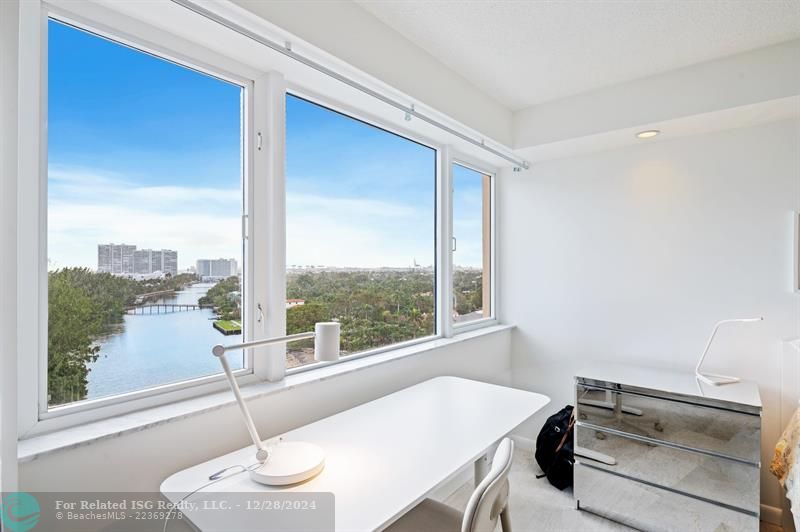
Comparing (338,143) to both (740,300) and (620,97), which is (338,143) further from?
(740,300)

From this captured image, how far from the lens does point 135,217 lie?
1424mm

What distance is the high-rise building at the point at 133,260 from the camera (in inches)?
53.1

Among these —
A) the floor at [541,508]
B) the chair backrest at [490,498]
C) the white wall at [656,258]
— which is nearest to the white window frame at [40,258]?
the chair backrest at [490,498]

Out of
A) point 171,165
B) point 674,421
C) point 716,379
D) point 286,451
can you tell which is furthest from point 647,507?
point 171,165

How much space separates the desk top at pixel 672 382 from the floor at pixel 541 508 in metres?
0.78

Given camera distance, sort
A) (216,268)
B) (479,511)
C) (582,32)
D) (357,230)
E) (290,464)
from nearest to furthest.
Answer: (479,511) < (290,464) < (216,268) < (582,32) < (357,230)

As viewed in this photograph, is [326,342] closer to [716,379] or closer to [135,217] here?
[135,217]

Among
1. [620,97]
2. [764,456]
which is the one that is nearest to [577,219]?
[620,97]

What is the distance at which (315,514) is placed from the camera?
1043 millimetres

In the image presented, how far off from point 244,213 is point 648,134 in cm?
244

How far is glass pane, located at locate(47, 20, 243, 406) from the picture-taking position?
1277mm

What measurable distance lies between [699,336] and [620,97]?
5.12ft

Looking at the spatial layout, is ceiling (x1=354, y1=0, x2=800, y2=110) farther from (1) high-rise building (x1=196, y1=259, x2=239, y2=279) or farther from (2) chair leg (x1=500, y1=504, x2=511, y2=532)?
(2) chair leg (x1=500, y1=504, x2=511, y2=532)

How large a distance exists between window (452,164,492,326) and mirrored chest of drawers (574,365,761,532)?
0.96 metres
